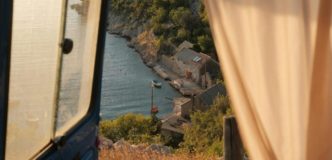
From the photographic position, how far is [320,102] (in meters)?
1.67

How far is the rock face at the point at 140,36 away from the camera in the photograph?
2580 centimetres

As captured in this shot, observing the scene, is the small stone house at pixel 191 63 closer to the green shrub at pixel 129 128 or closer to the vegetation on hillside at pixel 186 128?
the vegetation on hillside at pixel 186 128

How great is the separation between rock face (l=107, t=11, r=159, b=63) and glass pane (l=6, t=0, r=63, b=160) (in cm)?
2318

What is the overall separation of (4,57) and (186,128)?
33.7ft

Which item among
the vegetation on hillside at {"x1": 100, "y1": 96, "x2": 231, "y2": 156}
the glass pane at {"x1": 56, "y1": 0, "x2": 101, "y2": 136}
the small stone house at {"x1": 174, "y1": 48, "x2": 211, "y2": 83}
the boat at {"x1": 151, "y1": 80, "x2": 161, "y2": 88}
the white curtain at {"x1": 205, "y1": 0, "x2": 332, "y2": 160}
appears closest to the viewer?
the white curtain at {"x1": 205, "y1": 0, "x2": 332, "y2": 160}

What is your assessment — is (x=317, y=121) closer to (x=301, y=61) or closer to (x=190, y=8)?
(x=301, y=61)

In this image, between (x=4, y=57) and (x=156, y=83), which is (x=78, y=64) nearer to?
(x=4, y=57)

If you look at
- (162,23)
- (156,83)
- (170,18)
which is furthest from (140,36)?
(170,18)

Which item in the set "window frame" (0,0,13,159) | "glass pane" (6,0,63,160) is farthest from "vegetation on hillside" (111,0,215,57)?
"window frame" (0,0,13,159)

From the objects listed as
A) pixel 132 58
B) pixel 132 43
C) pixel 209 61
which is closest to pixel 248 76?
pixel 209 61

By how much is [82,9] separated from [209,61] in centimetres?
1808

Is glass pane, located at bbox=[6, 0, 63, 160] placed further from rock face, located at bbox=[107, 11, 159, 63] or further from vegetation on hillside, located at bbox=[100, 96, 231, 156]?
rock face, located at bbox=[107, 11, 159, 63]

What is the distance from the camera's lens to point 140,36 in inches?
1109

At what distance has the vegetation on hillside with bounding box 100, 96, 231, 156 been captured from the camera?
33.1 ft
